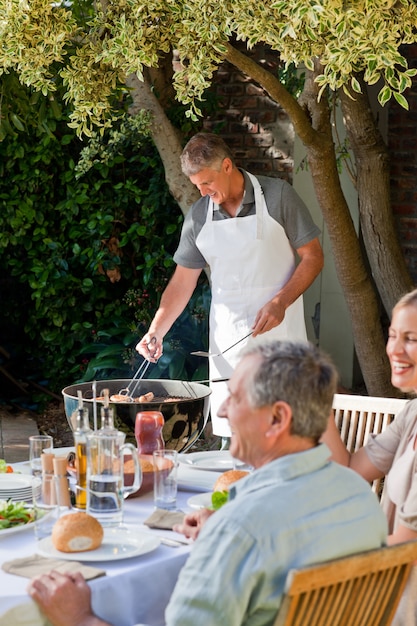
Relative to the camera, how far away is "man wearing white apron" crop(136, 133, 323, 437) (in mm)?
3752

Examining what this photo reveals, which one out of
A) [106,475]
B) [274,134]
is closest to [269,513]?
[106,475]

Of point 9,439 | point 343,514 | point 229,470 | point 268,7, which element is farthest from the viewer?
point 9,439

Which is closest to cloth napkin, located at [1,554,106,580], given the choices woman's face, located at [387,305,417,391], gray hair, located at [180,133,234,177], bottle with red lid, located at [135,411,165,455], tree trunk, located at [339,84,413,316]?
bottle with red lid, located at [135,411,165,455]

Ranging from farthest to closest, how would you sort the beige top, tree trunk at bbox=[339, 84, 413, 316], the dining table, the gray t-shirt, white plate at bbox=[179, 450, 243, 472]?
tree trunk at bbox=[339, 84, 413, 316] → the gray t-shirt → white plate at bbox=[179, 450, 243, 472] → the beige top → the dining table

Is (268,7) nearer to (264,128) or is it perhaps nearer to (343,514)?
(343,514)

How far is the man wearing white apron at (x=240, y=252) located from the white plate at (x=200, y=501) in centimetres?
126

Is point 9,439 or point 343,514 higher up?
point 343,514

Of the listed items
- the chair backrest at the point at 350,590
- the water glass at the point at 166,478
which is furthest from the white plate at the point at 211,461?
the chair backrest at the point at 350,590

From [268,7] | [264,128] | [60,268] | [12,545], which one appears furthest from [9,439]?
[12,545]

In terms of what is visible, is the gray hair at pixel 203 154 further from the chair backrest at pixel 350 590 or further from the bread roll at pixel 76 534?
the chair backrest at pixel 350 590

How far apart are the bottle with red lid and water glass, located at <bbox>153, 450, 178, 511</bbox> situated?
215mm

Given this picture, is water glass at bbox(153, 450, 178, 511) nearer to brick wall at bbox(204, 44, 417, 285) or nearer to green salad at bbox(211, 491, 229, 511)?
green salad at bbox(211, 491, 229, 511)

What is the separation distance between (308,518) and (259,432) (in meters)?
0.18

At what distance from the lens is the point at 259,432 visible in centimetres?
180
